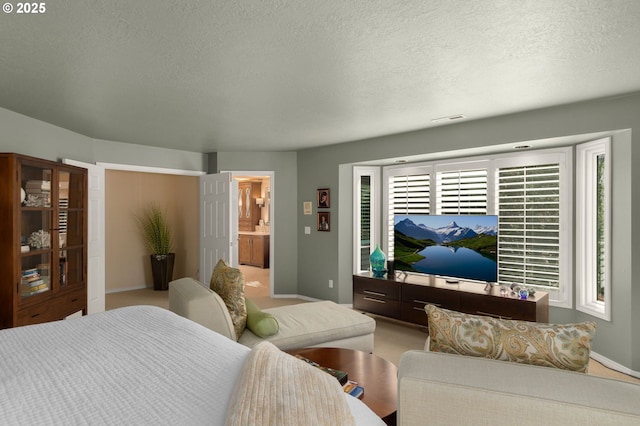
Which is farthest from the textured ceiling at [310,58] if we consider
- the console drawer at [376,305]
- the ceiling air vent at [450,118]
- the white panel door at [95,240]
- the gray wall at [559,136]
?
the console drawer at [376,305]

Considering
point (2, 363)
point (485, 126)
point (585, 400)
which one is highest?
point (485, 126)

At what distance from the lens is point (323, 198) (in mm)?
5797

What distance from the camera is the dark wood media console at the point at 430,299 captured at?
368 cm

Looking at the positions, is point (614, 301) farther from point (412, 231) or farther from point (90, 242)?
point (90, 242)

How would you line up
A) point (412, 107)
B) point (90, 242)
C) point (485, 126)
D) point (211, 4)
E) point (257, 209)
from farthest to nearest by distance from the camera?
point (257, 209) → point (90, 242) → point (485, 126) → point (412, 107) → point (211, 4)

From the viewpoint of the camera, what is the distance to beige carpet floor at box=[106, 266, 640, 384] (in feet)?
11.7

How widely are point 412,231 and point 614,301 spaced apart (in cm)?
207

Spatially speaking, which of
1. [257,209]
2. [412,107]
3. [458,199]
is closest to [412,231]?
[458,199]

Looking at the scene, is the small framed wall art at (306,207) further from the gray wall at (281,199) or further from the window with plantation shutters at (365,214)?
the window with plantation shutters at (365,214)

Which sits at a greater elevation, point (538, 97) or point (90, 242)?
point (538, 97)

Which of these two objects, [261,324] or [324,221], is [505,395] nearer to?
[261,324]

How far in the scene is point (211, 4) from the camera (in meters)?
1.80

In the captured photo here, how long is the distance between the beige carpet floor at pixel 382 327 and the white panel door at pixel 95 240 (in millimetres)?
798

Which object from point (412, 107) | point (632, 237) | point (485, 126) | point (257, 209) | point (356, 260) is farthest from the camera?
point (257, 209)
